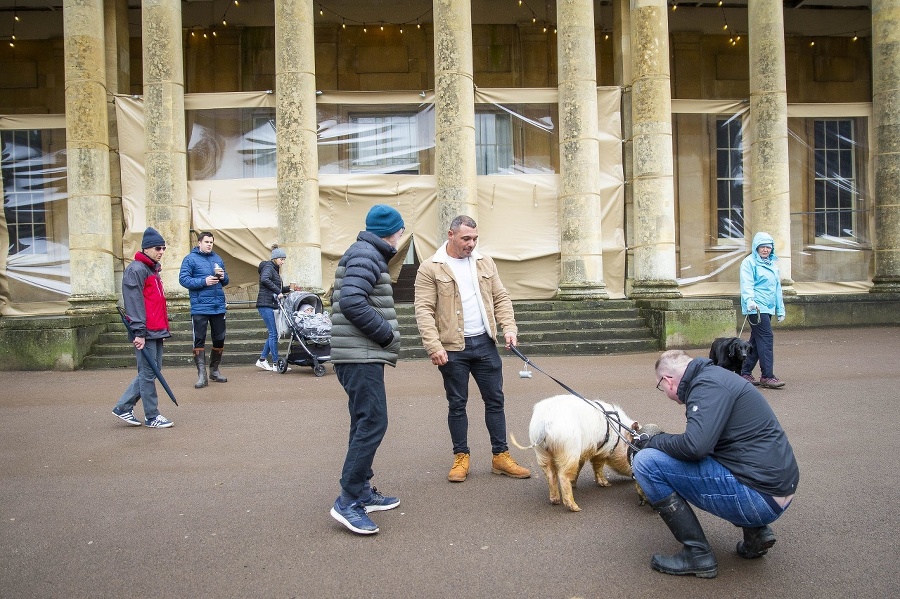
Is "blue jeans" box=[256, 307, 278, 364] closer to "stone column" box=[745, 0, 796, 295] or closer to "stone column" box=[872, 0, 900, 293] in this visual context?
"stone column" box=[745, 0, 796, 295]

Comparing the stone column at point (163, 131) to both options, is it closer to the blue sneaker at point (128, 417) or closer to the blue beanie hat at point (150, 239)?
the blue sneaker at point (128, 417)

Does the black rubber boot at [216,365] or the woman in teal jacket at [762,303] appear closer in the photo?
the woman in teal jacket at [762,303]

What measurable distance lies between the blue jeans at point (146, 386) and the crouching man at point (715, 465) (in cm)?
565

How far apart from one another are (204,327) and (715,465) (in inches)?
325

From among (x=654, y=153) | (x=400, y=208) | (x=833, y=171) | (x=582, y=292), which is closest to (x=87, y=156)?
(x=400, y=208)

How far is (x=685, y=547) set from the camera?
3945mm

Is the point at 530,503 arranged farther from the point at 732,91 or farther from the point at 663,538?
the point at 732,91

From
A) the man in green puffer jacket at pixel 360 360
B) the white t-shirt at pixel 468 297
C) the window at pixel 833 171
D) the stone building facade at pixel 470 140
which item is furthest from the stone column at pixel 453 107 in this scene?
the window at pixel 833 171

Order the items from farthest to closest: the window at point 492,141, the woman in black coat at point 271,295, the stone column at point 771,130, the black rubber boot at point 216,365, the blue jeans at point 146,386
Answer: the window at point 492,141, the stone column at point 771,130, the woman in black coat at point 271,295, the black rubber boot at point 216,365, the blue jeans at point 146,386

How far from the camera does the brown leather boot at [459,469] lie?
569 cm

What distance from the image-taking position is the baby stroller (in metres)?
11.7

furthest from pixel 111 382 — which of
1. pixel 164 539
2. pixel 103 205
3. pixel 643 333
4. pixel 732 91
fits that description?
pixel 732 91

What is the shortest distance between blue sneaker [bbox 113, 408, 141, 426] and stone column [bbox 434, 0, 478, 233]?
8473 mm

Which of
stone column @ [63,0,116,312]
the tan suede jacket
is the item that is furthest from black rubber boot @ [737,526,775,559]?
stone column @ [63,0,116,312]
